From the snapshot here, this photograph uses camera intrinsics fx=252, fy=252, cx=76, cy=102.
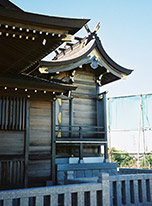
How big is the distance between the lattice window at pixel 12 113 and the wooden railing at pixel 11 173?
109 centimetres

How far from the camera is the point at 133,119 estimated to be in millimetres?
16031

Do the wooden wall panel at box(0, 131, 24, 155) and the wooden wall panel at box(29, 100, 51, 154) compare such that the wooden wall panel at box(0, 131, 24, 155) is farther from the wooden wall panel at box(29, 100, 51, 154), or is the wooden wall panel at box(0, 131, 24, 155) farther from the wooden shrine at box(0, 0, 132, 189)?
the wooden wall panel at box(29, 100, 51, 154)

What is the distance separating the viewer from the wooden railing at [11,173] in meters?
7.79

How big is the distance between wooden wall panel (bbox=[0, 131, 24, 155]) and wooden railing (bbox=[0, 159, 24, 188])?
0.95ft

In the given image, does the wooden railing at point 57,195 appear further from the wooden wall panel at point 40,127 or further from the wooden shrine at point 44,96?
the wooden wall panel at point 40,127

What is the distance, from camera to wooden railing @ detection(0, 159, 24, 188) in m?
7.79

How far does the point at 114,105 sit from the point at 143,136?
3.05 metres

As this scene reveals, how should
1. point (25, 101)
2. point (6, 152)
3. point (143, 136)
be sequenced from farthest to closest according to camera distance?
point (143, 136)
point (25, 101)
point (6, 152)

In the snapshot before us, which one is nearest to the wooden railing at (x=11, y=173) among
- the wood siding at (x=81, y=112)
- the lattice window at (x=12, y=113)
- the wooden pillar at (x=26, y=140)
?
the wooden pillar at (x=26, y=140)

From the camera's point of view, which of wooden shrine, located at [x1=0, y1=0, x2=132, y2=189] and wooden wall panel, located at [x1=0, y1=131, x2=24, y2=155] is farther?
wooden wall panel, located at [x1=0, y1=131, x2=24, y2=155]

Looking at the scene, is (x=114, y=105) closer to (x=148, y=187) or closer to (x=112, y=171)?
(x=112, y=171)

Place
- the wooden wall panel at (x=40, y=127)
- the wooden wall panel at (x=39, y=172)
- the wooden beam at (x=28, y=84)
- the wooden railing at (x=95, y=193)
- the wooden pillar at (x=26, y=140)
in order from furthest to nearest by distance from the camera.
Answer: the wooden wall panel at (x=40, y=127) → the wooden wall panel at (x=39, y=172) → the wooden pillar at (x=26, y=140) → the wooden beam at (x=28, y=84) → the wooden railing at (x=95, y=193)

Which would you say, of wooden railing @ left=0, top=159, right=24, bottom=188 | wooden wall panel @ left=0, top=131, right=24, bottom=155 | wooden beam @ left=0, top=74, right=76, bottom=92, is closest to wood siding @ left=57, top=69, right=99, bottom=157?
wooden wall panel @ left=0, top=131, right=24, bottom=155

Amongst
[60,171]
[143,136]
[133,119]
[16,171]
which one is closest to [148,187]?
[60,171]
